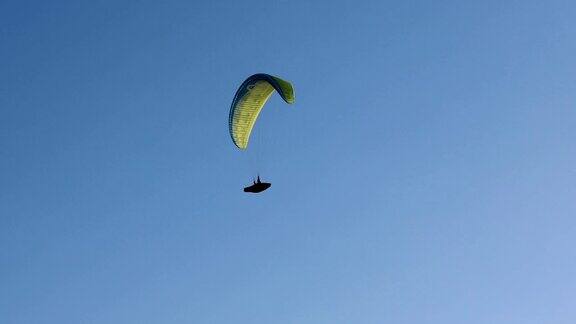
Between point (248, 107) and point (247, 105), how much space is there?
31 centimetres

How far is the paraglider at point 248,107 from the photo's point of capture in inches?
3696

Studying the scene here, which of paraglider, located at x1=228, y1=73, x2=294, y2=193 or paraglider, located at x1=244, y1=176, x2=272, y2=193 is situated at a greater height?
paraglider, located at x1=228, y1=73, x2=294, y2=193

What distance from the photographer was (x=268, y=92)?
9675 centimetres

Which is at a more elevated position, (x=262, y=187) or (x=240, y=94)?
(x=240, y=94)

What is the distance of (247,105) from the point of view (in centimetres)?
9644

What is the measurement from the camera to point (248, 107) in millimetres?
96688

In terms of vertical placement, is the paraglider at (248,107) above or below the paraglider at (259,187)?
above

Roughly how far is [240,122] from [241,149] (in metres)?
2.39

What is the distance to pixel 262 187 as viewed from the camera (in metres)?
94.0

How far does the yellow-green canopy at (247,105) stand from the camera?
94.2m

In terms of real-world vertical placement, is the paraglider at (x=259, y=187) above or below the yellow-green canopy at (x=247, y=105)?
below

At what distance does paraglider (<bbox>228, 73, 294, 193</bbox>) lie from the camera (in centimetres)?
9388

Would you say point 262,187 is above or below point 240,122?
below

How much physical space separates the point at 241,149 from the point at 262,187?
5.13m
